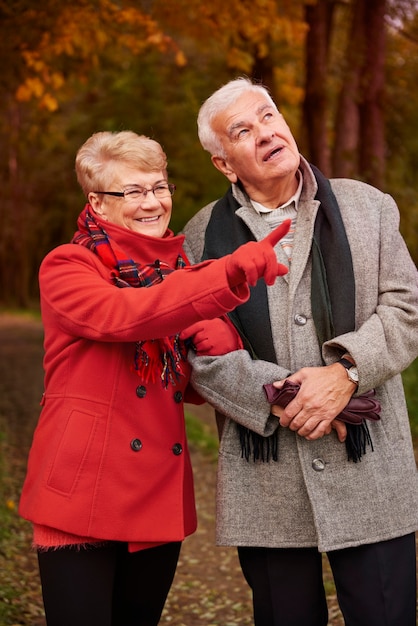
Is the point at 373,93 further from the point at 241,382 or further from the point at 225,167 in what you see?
the point at 241,382

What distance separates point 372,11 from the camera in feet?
30.3

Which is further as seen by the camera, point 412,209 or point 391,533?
point 412,209

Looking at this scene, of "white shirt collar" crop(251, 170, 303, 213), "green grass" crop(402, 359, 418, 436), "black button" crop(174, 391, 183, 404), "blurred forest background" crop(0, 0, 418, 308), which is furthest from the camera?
"blurred forest background" crop(0, 0, 418, 308)

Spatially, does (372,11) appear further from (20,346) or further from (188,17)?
(20,346)

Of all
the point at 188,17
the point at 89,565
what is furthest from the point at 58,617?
the point at 188,17

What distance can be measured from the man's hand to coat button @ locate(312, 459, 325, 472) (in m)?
0.14

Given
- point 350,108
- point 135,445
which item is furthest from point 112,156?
point 350,108

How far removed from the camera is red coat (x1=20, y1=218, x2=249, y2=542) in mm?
2693

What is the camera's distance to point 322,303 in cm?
299

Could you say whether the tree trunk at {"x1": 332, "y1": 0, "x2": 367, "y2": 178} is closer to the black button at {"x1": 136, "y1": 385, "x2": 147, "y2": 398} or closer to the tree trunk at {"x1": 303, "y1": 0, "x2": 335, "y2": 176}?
the tree trunk at {"x1": 303, "y1": 0, "x2": 335, "y2": 176}

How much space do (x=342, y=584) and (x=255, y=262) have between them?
119 centimetres

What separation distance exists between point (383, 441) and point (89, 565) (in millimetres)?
1026

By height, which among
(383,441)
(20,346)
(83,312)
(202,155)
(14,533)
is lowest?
(20,346)

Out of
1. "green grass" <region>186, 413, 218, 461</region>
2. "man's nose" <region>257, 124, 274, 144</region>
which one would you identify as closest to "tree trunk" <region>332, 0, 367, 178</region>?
"green grass" <region>186, 413, 218, 461</region>
